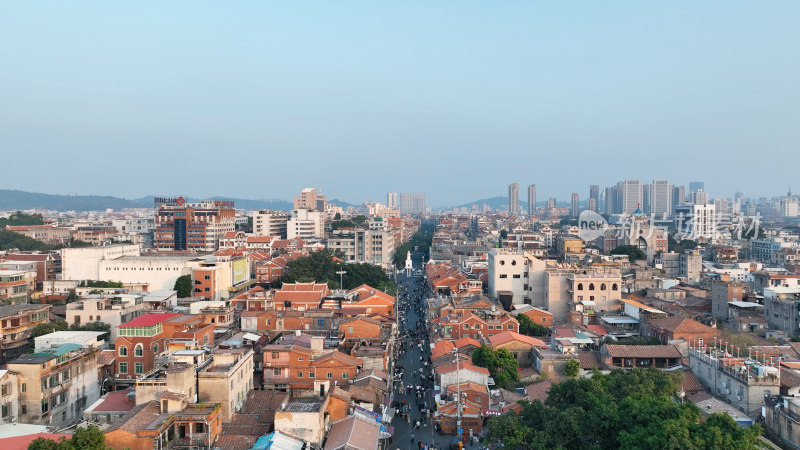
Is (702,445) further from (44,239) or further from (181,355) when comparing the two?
(44,239)

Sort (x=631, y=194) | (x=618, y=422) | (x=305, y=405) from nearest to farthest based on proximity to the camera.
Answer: (x=618, y=422), (x=305, y=405), (x=631, y=194)

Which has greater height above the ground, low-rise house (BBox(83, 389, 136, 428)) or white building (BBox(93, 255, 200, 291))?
white building (BBox(93, 255, 200, 291))

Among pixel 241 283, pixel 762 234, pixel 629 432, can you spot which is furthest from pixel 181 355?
pixel 762 234

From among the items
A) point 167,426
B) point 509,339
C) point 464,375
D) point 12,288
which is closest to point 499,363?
point 464,375

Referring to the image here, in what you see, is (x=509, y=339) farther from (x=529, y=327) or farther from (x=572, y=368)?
(x=572, y=368)

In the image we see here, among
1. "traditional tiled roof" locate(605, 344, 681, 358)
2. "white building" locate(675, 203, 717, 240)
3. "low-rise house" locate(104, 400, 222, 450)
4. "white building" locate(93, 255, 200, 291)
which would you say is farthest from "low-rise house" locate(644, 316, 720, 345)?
"white building" locate(675, 203, 717, 240)

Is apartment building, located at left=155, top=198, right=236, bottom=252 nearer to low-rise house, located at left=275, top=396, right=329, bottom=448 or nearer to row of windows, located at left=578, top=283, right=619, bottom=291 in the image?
row of windows, located at left=578, top=283, right=619, bottom=291

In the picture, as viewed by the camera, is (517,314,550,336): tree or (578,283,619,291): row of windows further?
(578,283,619,291): row of windows
